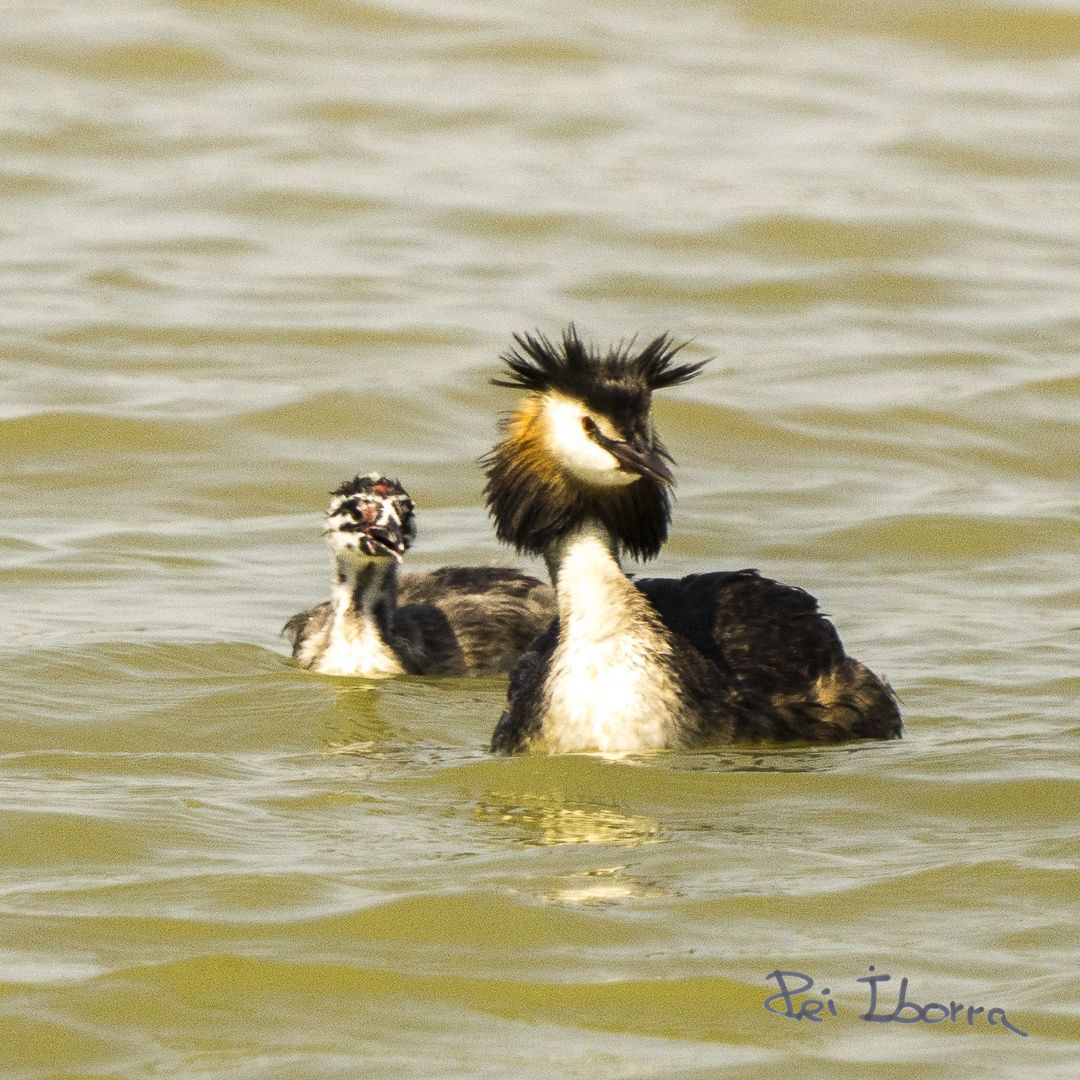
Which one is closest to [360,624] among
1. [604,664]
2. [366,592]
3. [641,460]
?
[366,592]

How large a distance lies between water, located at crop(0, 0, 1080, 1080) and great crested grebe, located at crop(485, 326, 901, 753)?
0.54ft

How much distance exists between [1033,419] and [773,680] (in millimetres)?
→ 6399

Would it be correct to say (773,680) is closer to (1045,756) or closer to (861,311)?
(1045,756)

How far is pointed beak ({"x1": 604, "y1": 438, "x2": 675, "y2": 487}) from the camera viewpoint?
8.55 metres

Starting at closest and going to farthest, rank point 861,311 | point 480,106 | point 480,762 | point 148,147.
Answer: point 480,762 → point 861,311 → point 148,147 → point 480,106

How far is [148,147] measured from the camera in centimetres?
2117

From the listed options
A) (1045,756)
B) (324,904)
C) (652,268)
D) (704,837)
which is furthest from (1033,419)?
(324,904)

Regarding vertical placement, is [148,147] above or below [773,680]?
above

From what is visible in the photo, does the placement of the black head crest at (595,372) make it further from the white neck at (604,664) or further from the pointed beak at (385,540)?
the pointed beak at (385,540)

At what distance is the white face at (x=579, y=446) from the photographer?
8.74 meters

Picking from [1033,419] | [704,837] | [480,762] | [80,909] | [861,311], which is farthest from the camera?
[861,311]

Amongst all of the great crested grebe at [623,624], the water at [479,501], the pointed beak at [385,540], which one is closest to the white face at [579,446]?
the great crested grebe at [623,624]
